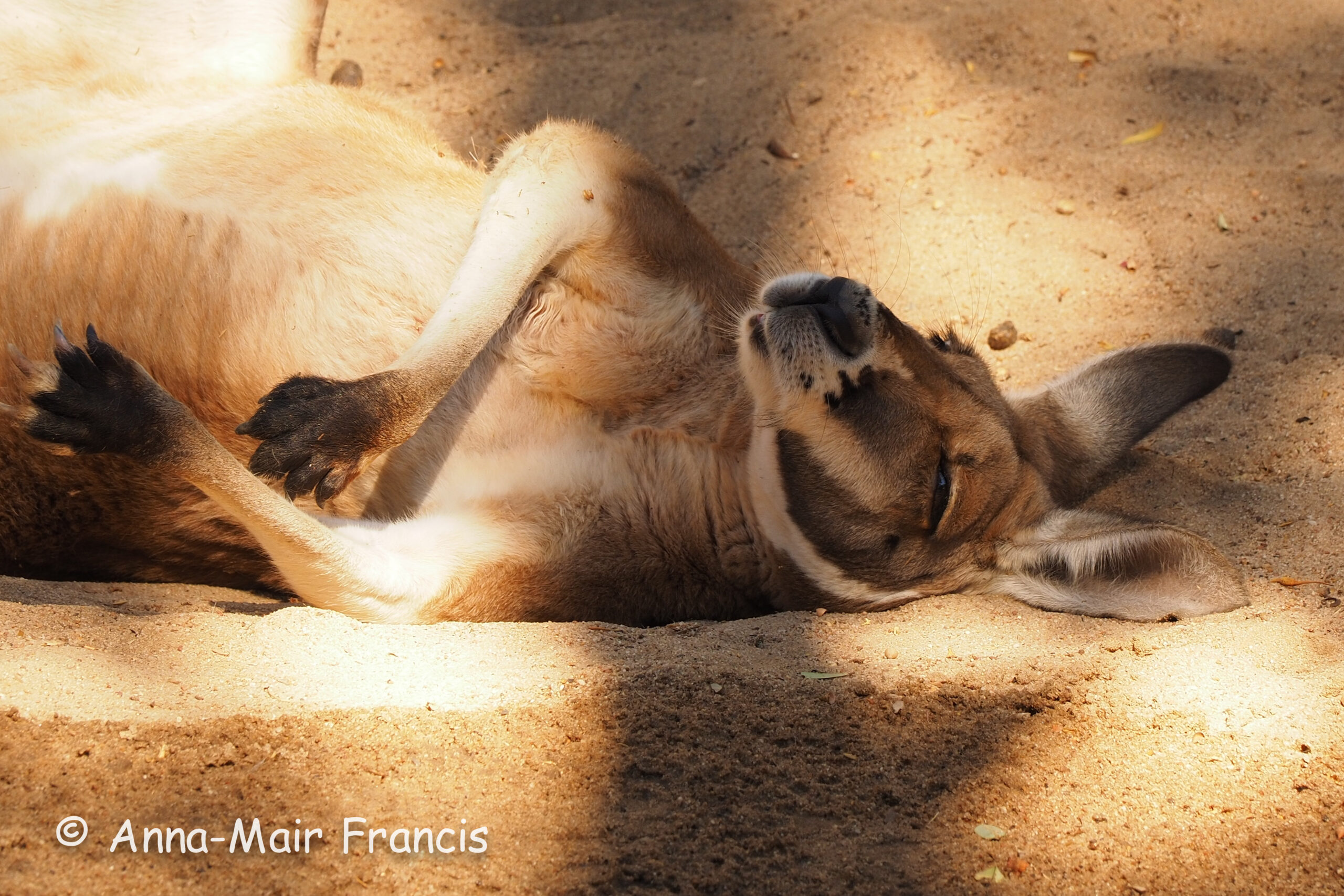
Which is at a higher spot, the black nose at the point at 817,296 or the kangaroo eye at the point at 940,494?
the black nose at the point at 817,296

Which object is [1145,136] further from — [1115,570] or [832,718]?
[832,718]

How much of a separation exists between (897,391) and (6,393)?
6.63 ft

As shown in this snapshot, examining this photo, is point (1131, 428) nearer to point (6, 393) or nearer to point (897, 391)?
point (897, 391)

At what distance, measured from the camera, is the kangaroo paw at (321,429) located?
2.57 metres

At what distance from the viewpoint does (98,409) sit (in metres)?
2.43

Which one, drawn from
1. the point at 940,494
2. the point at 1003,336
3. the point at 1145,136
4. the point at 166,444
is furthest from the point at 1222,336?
the point at 166,444

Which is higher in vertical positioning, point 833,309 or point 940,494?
point 833,309

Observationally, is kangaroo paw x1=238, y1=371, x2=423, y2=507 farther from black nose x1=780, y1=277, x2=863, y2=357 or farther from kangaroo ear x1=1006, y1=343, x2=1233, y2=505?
kangaroo ear x1=1006, y1=343, x2=1233, y2=505

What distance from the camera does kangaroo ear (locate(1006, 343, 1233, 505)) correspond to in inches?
131

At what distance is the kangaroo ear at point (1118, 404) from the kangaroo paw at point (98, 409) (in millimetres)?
2152

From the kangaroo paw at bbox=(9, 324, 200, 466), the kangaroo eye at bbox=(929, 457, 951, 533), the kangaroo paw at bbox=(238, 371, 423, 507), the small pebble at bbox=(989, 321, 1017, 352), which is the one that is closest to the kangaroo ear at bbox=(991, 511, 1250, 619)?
the kangaroo eye at bbox=(929, 457, 951, 533)

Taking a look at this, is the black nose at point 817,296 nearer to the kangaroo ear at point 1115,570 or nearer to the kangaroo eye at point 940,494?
the kangaroo eye at point 940,494

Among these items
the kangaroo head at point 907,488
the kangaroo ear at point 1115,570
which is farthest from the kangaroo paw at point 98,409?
the kangaroo ear at point 1115,570

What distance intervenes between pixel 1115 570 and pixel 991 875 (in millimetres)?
1086
